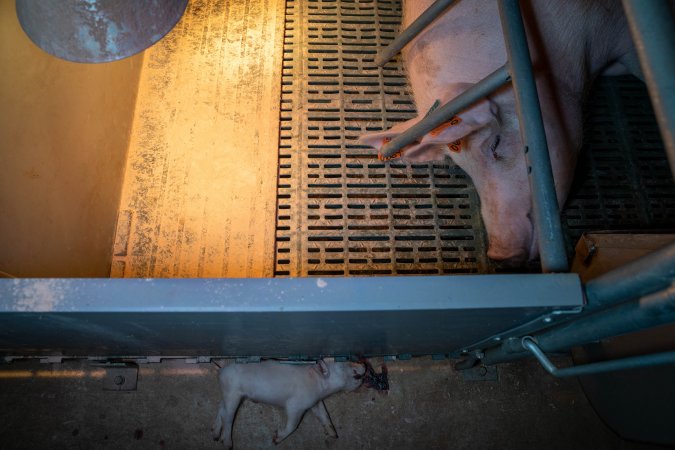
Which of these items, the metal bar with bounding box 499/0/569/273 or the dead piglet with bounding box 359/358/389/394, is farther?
the dead piglet with bounding box 359/358/389/394

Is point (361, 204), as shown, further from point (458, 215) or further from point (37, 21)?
point (37, 21)

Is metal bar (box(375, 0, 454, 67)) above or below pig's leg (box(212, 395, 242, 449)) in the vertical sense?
above

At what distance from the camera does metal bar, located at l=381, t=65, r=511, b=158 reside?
1390 mm

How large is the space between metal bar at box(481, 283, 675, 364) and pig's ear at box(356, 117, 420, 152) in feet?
2.99

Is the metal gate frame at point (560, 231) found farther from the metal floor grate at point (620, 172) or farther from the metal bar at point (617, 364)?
the metal floor grate at point (620, 172)

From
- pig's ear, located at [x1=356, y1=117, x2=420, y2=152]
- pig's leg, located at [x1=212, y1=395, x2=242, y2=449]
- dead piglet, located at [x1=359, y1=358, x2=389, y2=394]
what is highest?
pig's ear, located at [x1=356, y1=117, x2=420, y2=152]

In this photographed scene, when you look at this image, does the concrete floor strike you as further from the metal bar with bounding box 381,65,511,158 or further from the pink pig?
the metal bar with bounding box 381,65,511,158

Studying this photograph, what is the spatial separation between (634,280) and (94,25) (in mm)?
1224

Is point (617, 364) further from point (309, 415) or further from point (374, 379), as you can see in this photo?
point (309, 415)

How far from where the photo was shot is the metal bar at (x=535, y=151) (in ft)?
3.64

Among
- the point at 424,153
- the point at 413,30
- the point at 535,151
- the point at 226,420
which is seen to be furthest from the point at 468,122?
the point at 226,420

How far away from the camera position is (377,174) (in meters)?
1.96

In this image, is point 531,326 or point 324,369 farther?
point 324,369

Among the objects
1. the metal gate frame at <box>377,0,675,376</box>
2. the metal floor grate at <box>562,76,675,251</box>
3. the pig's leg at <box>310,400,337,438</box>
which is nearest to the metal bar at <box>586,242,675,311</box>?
the metal gate frame at <box>377,0,675,376</box>
